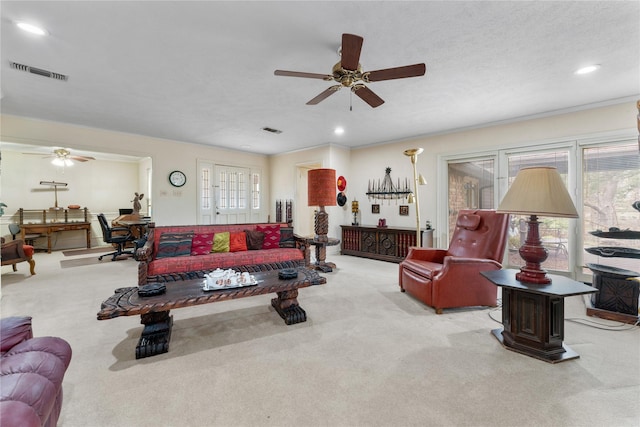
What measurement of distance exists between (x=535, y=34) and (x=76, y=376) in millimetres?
4157

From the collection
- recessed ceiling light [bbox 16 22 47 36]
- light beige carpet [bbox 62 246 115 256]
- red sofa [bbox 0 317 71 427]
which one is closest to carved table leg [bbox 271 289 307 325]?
red sofa [bbox 0 317 71 427]

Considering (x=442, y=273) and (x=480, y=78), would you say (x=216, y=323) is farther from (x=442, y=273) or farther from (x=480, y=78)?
(x=480, y=78)

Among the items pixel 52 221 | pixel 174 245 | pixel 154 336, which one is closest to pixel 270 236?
pixel 174 245

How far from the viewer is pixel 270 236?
3945 mm

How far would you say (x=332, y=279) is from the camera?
397cm

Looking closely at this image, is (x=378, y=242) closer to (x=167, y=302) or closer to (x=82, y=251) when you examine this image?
(x=167, y=302)

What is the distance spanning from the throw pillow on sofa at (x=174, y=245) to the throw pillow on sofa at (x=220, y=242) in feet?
1.09

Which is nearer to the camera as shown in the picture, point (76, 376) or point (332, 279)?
point (76, 376)

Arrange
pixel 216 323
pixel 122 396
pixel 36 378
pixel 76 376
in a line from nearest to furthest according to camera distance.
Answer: pixel 36 378 → pixel 122 396 → pixel 76 376 → pixel 216 323

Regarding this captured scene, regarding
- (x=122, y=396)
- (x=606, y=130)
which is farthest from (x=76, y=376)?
(x=606, y=130)

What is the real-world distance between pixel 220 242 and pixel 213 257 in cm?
38

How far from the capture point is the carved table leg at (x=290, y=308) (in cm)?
249

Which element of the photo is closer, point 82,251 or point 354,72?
point 354,72

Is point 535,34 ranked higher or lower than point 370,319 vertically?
higher
